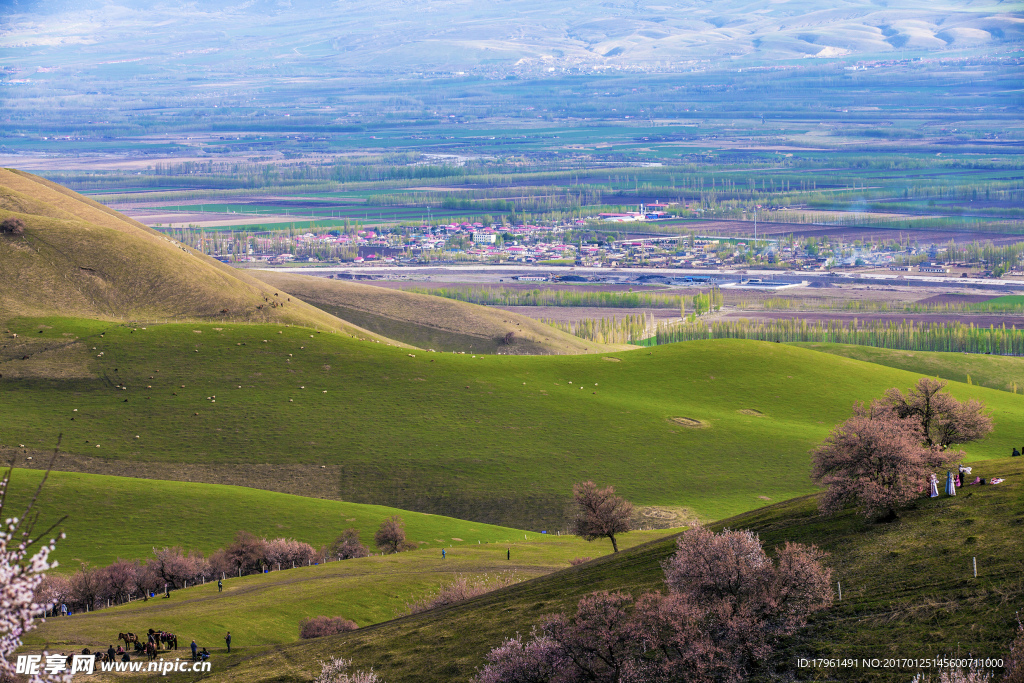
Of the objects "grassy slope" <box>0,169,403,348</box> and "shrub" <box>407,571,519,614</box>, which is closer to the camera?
"shrub" <box>407,571,519,614</box>

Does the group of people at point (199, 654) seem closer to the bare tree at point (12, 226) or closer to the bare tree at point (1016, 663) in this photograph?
the bare tree at point (1016, 663)

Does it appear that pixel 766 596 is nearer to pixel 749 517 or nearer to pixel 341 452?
pixel 749 517

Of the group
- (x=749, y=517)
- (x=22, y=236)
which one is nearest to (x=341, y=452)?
(x=749, y=517)

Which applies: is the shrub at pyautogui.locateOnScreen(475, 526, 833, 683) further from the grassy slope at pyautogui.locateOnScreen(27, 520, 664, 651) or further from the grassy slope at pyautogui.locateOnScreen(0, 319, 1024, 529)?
the grassy slope at pyautogui.locateOnScreen(0, 319, 1024, 529)

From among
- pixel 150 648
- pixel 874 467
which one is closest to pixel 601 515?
pixel 874 467

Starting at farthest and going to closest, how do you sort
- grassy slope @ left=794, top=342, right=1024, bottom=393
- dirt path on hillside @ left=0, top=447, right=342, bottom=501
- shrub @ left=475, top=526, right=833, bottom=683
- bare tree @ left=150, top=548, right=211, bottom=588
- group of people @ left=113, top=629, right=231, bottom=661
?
grassy slope @ left=794, top=342, right=1024, bottom=393, dirt path on hillside @ left=0, top=447, right=342, bottom=501, bare tree @ left=150, top=548, right=211, bottom=588, group of people @ left=113, top=629, right=231, bottom=661, shrub @ left=475, top=526, right=833, bottom=683

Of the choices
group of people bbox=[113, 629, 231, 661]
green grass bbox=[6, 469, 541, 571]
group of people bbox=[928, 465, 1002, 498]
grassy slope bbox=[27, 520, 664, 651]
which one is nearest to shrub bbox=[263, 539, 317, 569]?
grassy slope bbox=[27, 520, 664, 651]
